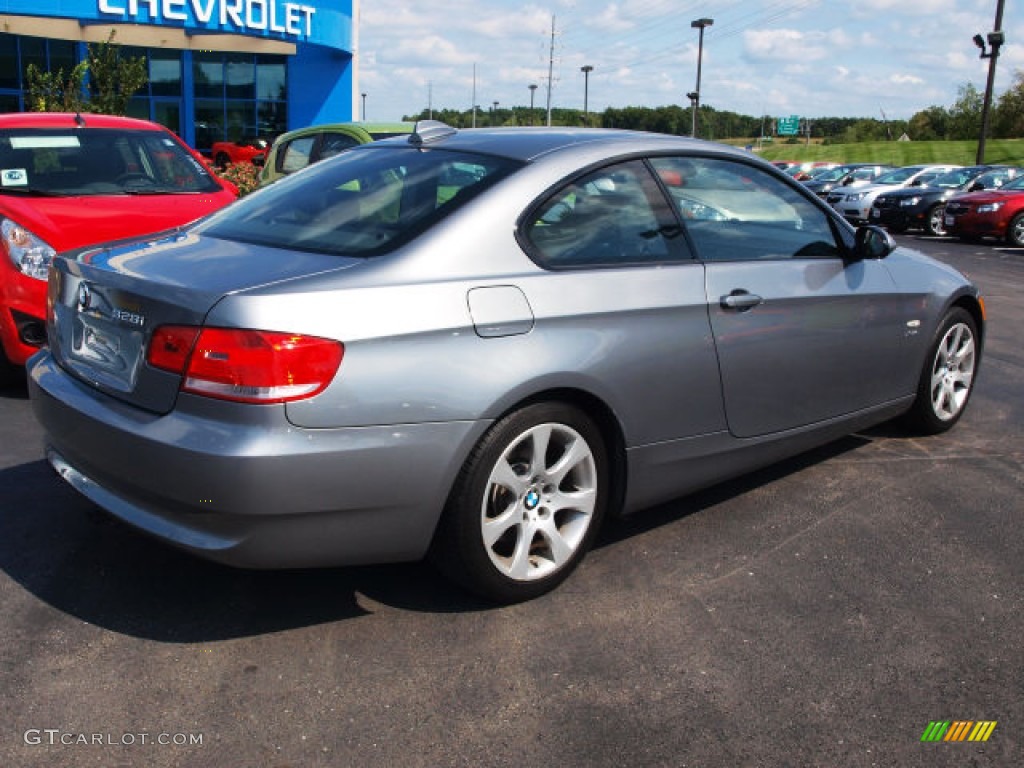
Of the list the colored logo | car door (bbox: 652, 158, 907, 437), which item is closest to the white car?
car door (bbox: 652, 158, 907, 437)

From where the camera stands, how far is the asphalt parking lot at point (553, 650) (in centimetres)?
260

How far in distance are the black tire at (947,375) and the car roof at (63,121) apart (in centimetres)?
546

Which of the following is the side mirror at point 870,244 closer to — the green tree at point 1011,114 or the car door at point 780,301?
the car door at point 780,301

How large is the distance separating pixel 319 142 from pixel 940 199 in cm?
1543

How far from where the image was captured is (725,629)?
128 inches

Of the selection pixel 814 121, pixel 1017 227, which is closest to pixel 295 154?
pixel 1017 227

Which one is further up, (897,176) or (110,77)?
(110,77)

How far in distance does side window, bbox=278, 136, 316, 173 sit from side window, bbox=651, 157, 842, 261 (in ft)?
21.6

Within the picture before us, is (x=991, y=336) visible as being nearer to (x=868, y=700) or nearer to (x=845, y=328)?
(x=845, y=328)

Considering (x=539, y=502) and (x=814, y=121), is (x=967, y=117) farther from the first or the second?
(x=539, y=502)

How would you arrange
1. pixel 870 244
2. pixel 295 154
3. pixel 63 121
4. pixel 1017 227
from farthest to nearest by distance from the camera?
pixel 1017 227 → pixel 295 154 → pixel 63 121 → pixel 870 244

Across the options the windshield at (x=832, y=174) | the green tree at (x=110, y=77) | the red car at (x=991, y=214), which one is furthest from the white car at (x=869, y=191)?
the green tree at (x=110, y=77)

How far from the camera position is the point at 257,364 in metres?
2.74

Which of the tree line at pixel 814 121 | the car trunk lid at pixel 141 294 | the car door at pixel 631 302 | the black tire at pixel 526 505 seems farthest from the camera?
the tree line at pixel 814 121
